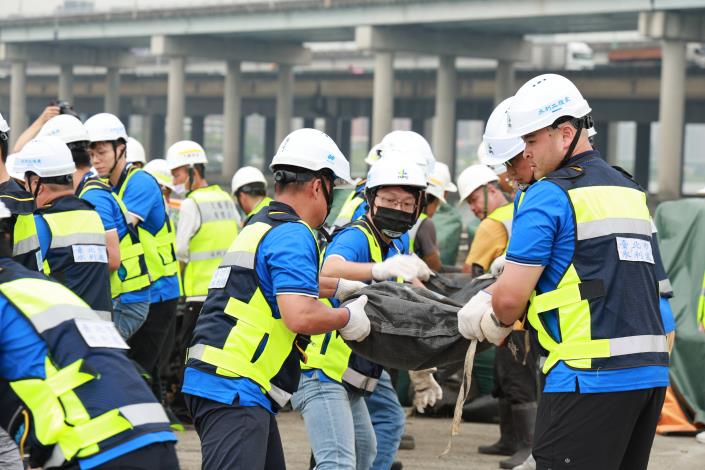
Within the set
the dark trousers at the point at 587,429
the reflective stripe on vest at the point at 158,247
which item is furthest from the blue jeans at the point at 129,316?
the dark trousers at the point at 587,429

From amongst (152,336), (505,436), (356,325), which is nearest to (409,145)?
(505,436)

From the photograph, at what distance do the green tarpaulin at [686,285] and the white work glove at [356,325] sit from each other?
589cm

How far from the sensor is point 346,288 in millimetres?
6266

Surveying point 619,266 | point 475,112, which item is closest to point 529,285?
point 619,266

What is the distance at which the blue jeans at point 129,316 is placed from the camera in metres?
9.39

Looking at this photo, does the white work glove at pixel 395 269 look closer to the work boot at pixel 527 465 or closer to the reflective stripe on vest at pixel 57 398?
the reflective stripe on vest at pixel 57 398

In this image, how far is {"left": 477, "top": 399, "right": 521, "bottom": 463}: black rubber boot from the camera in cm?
968

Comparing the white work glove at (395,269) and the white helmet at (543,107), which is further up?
the white helmet at (543,107)

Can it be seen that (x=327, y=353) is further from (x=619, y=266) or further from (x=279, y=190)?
(x=619, y=266)

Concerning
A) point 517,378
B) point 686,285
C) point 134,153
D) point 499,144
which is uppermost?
point 499,144

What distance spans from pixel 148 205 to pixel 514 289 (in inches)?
205

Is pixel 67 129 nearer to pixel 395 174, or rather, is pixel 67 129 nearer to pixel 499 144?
pixel 395 174

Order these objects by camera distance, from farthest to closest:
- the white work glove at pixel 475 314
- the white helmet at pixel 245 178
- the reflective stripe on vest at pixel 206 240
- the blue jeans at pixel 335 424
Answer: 1. the white helmet at pixel 245 178
2. the reflective stripe on vest at pixel 206 240
3. the blue jeans at pixel 335 424
4. the white work glove at pixel 475 314

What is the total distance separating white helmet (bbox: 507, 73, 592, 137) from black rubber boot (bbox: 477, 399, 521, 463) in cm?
488
